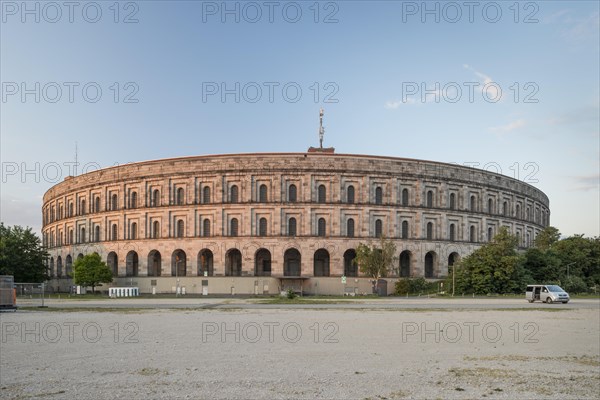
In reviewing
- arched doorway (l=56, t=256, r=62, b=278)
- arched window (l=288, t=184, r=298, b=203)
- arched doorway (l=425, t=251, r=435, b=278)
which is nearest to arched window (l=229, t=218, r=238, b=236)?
arched window (l=288, t=184, r=298, b=203)

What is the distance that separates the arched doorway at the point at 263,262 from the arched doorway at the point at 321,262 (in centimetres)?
563

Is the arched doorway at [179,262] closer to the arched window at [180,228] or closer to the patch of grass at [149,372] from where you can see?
the arched window at [180,228]

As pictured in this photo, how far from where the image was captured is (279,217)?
207 ft

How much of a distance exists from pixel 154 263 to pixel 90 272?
31.3 feet

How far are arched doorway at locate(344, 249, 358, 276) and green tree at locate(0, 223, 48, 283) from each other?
37.9m

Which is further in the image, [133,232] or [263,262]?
[133,232]

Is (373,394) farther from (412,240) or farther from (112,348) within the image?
(412,240)

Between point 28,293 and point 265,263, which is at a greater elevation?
point 265,263

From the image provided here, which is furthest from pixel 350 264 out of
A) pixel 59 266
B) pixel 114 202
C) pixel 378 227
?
pixel 59 266

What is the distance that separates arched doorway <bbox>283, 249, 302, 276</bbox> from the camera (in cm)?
6481

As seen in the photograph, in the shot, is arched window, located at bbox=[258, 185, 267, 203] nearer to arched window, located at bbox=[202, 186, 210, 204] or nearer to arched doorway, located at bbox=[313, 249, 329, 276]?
arched window, located at bbox=[202, 186, 210, 204]

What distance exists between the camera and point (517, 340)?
1777 centimetres

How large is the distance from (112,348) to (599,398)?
12728 mm

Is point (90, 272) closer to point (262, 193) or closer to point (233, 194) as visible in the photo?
point (233, 194)
